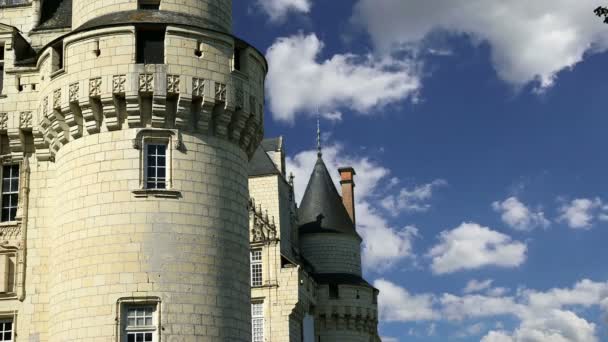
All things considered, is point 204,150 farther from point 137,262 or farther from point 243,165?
point 137,262

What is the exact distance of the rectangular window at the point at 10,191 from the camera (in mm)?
21438

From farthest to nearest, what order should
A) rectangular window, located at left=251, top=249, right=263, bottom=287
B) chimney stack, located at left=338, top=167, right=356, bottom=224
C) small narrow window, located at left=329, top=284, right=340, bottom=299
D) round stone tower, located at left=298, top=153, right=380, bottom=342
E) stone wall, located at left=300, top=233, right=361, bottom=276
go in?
chimney stack, located at left=338, top=167, right=356, bottom=224, stone wall, located at left=300, top=233, right=361, bottom=276, small narrow window, located at left=329, top=284, right=340, bottom=299, round stone tower, located at left=298, top=153, right=380, bottom=342, rectangular window, located at left=251, top=249, right=263, bottom=287

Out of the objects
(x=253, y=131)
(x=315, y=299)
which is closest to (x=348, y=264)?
(x=315, y=299)

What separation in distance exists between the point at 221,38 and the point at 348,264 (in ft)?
87.7

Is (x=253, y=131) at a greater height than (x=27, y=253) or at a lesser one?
greater

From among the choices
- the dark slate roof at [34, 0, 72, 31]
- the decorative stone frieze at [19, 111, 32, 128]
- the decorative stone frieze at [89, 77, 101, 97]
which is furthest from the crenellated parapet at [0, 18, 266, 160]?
the dark slate roof at [34, 0, 72, 31]

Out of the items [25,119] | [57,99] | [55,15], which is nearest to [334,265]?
[55,15]

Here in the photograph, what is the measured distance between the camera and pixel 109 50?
19.3 m

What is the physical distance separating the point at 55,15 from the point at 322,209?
24.4 metres

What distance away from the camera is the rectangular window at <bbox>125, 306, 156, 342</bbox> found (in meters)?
→ 18.0

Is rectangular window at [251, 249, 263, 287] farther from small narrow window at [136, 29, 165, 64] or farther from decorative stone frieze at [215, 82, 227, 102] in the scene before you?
small narrow window at [136, 29, 165, 64]

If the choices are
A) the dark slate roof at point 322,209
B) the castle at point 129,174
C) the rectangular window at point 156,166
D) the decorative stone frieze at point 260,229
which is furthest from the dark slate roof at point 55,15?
the dark slate roof at point 322,209

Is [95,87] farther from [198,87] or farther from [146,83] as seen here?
[198,87]

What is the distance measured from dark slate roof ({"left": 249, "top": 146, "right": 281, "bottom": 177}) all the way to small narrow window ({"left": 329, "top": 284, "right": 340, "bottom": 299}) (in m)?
6.21
